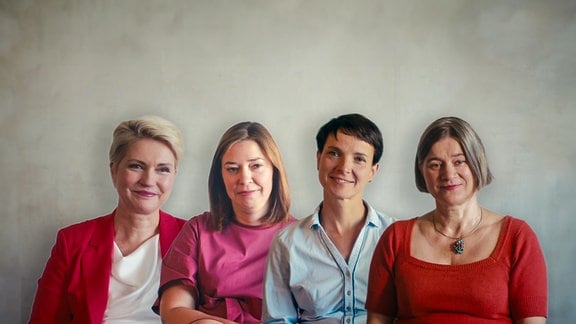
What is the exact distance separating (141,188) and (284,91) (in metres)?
0.69

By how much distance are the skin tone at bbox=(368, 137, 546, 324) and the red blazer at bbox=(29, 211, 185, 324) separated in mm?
966

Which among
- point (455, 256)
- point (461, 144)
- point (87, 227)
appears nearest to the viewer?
point (455, 256)

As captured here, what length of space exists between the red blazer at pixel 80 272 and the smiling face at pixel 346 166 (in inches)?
24.6

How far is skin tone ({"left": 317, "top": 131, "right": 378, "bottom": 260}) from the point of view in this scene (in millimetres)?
2385

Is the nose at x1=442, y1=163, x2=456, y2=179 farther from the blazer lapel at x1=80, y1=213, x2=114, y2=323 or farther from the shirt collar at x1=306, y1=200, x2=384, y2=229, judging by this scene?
the blazer lapel at x1=80, y1=213, x2=114, y2=323

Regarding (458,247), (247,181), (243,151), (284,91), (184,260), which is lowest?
(184,260)

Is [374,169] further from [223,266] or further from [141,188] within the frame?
[141,188]

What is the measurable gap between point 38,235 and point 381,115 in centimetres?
147

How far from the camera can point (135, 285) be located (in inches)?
97.5

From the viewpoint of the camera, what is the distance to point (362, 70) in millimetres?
2482

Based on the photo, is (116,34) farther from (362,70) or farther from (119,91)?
(362,70)

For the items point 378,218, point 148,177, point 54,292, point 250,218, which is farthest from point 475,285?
point 54,292

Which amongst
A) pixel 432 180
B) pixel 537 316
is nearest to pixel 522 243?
pixel 537 316

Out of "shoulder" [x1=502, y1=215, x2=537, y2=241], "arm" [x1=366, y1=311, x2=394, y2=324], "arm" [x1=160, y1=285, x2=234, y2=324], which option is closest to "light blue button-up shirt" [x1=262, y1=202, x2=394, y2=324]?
"arm" [x1=366, y1=311, x2=394, y2=324]
